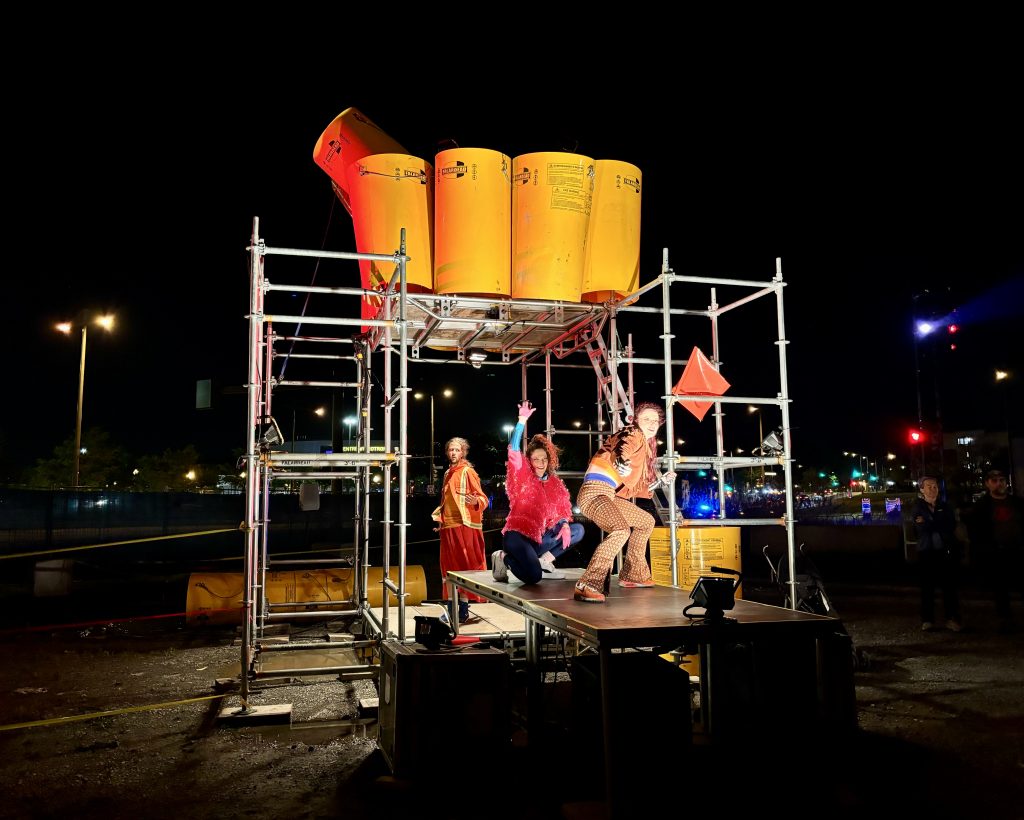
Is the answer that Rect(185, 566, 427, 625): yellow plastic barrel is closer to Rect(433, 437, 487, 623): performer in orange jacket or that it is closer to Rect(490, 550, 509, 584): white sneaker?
Rect(433, 437, 487, 623): performer in orange jacket

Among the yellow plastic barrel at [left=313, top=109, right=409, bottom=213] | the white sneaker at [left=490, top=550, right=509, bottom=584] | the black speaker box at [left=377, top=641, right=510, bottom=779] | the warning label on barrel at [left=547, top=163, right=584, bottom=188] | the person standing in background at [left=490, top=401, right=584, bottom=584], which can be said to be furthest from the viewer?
the yellow plastic barrel at [left=313, top=109, right=409, bottom=213]

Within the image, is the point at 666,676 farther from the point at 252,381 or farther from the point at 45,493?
the point at 45,493

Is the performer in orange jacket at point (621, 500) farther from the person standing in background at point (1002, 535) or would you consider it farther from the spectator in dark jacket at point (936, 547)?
the person standing in background at point (1002, 535)

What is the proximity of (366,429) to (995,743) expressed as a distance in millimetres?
6576

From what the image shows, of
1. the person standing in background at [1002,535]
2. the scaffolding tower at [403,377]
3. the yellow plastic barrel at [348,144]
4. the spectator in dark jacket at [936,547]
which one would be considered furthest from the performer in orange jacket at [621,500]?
the person standing in background at [1002,535]

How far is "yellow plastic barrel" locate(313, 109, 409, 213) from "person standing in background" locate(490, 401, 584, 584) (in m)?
4.60

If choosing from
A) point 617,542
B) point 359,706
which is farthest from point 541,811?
point 359,706

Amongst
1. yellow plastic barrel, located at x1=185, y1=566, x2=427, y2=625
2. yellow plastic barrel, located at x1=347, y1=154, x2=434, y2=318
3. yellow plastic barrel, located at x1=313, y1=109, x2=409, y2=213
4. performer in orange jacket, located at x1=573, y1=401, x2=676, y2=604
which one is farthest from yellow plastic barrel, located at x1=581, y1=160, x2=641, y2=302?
yellow plastic barrel, located at x1=185, y1=566, x2=427, y2=625

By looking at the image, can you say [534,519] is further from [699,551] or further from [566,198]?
[566,198]

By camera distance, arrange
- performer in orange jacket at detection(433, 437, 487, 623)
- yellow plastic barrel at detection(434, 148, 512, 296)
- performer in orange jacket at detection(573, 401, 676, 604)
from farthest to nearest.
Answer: performer in orange jacket at detection(433, 437, 487, 623)
yellow plastic barrel at detection(434, 148, 512, 296)
performer in orange jacket at detection(573, 401, 676, 604)

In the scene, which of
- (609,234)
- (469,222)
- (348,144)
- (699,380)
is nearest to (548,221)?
(609,234)

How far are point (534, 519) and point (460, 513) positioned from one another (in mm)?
2871

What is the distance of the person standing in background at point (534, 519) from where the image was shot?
7203mm

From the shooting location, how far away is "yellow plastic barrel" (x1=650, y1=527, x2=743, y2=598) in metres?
7.91
